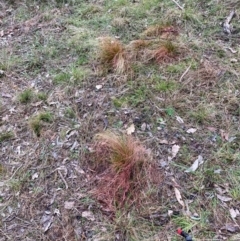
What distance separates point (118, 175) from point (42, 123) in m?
0.91

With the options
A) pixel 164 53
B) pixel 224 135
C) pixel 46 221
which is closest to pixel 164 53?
pixel 164 53

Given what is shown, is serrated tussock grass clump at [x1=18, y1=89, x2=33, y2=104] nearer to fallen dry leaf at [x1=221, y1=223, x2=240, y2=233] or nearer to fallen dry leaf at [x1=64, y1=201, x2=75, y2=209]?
fallen dry leaf at [x1=64, y1=201, x2=75, y2=209]

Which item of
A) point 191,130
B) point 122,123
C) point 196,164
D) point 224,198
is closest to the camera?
point 224,198

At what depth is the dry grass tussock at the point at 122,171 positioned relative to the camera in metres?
2.48

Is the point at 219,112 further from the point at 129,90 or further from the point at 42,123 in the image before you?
the point at 42,123

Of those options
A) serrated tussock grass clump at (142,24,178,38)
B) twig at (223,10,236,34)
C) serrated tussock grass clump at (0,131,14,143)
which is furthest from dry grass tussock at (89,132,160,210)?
twig at (223,10,236,34)

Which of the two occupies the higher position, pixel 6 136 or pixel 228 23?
pixel 6 136

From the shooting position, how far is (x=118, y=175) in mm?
2539

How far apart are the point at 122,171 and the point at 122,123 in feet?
1.80

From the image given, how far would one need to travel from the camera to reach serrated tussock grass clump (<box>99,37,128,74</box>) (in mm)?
3428

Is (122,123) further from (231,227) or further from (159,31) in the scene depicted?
(159,31)

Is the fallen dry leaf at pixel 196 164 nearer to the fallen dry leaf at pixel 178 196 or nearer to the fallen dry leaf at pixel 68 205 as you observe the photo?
the fallen dry leaf at pixel 178 196

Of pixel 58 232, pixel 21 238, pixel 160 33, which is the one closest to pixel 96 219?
pixel 58 232

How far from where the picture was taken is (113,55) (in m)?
3.52
